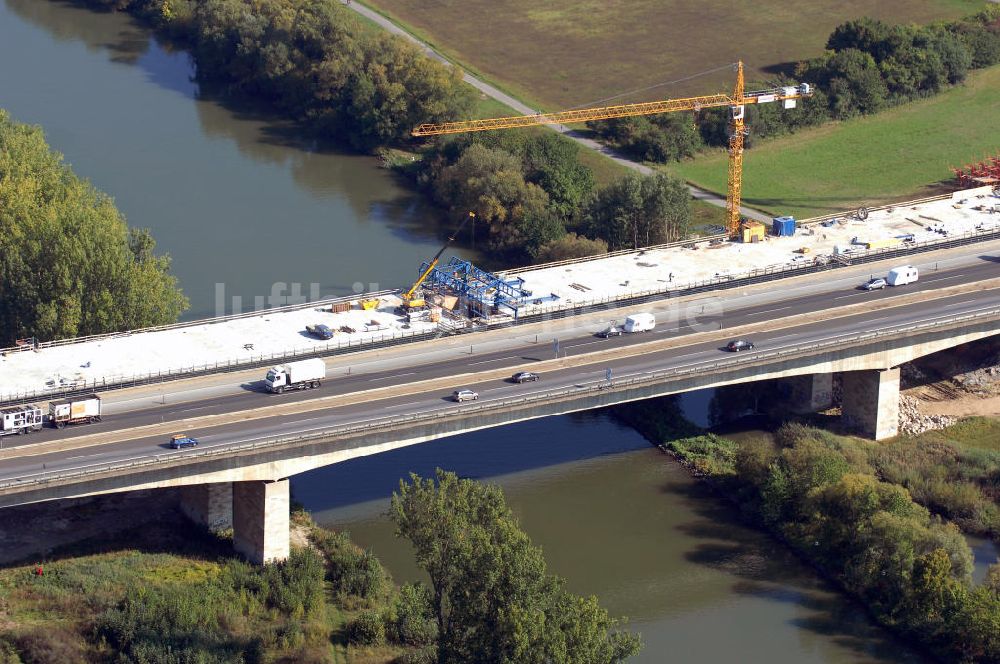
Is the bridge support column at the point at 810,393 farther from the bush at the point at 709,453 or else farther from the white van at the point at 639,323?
the white van at the point at 639,323

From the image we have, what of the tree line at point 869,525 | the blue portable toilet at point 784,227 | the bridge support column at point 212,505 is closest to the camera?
the tree line at point 869,525

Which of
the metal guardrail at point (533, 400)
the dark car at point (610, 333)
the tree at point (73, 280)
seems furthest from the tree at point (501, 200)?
the metal guardrail at point (533, 400)

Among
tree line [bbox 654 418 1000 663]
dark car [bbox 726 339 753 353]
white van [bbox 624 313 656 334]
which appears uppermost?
white van [bbox 624 313 656 334]

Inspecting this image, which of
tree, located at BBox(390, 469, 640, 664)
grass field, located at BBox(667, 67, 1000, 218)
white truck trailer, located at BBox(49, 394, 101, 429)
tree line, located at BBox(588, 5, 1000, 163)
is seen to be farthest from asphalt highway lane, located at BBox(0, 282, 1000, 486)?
tree line, located at BBox(588, 5, 1000, 163)

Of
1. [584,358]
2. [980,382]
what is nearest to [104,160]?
[584,358]

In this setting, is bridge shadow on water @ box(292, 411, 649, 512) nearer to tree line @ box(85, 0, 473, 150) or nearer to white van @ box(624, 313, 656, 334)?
white van @ box(624, 313, 656, 334)

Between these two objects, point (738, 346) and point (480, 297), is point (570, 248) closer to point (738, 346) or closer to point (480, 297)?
point (480, 297)

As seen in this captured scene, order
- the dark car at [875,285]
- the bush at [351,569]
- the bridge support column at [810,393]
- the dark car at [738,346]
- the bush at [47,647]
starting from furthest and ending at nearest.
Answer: the dark car at [875,285] < the bridge support column at [810,393] < the dark car at [738,346] < the bush at [351,569] < the bush at [47,647]

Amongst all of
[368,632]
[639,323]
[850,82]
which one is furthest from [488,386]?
[850,82]
